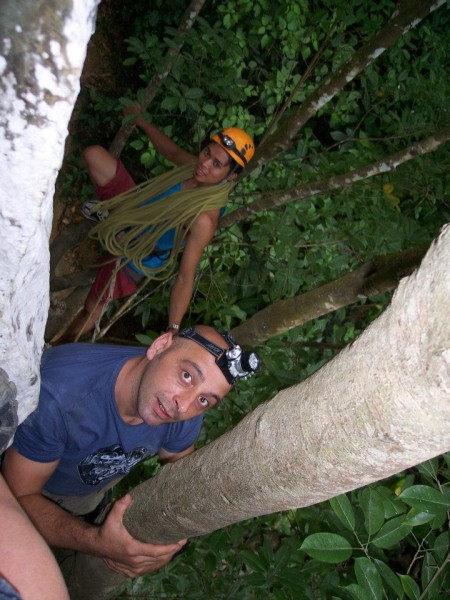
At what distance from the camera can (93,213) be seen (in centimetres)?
301

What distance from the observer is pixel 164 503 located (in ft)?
3.90

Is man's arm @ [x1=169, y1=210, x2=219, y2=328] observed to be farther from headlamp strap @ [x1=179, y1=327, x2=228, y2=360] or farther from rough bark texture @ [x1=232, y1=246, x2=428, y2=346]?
headlamp strap @ [x1=179, y1=327, x2=228, y2=360]

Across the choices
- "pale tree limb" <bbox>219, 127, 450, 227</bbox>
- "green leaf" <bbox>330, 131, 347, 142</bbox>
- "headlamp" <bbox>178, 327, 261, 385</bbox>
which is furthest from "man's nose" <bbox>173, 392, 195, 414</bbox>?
"green leaf" <bbox>330, 131, 347, 142</bbox>

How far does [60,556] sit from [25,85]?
2065 millimetres

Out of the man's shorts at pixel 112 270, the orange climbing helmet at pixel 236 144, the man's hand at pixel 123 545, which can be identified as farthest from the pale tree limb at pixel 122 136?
the man's hand at pixel 123 545

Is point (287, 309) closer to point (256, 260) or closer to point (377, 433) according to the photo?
point (377, 433)

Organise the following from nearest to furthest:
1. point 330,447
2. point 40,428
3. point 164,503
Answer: point 330,447
point 164,503
point 40,428

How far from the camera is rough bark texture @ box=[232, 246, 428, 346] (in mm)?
1774

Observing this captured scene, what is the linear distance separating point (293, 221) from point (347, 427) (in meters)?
3.21

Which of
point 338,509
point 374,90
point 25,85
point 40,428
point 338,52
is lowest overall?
point 338,509

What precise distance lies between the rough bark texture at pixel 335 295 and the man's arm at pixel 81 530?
39.1 inches

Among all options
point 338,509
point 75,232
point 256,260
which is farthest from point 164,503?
point 256,260

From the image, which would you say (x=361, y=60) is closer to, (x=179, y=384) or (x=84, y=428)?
(x=179, y=384)

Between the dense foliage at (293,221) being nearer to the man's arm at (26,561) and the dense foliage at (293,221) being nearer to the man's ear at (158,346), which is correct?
the man's ear at (158,346)
